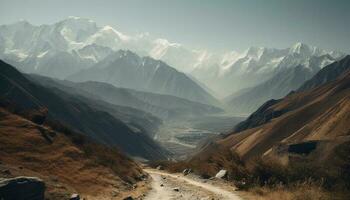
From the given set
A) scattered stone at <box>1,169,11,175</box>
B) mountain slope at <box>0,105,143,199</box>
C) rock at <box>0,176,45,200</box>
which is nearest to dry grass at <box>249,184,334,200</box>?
mountain slope at <box>0,105,143,199</box>

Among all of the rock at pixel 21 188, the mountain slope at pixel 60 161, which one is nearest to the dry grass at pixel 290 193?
the mountain slope at pixel 60 161

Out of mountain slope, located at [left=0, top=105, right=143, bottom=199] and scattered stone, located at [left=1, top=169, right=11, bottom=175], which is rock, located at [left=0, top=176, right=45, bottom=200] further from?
scattered stone, located at [left=1, top=169, right=11, bottom=175]

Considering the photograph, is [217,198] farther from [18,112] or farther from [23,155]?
[18,112]

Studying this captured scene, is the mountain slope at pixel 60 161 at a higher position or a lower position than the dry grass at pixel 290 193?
lower

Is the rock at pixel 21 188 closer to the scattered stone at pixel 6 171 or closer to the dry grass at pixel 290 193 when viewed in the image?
the scattered stone at pixel 6 171

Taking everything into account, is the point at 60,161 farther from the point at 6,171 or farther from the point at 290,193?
the point at 290,193

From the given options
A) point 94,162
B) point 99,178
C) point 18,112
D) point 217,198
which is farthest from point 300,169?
point 18,112

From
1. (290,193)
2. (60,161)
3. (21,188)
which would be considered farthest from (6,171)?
(290,193)

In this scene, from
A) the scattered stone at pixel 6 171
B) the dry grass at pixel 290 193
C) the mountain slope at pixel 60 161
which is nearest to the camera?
the dry grass at pixel 290 193
